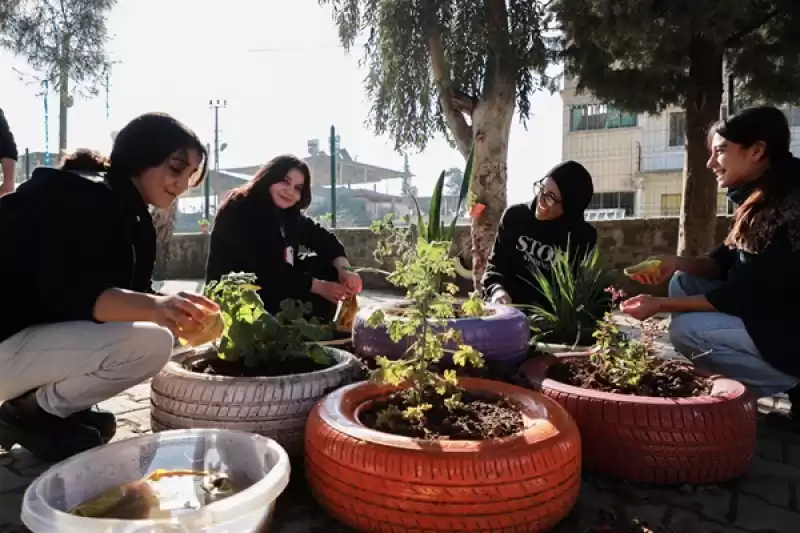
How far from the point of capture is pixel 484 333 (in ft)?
7.54

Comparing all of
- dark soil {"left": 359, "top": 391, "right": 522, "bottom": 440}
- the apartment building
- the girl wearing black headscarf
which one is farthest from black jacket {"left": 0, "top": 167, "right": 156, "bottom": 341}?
the apartment building

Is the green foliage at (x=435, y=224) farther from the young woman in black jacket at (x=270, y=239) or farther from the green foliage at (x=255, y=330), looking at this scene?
the green foliage at (x=255, y=330)

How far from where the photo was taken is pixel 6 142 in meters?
3.87

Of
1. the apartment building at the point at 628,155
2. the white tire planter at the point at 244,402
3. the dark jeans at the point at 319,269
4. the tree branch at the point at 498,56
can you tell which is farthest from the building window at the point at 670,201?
the white tire planter at the point at 244,402

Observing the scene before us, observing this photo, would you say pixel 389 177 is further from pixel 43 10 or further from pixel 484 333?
pixel 484 333

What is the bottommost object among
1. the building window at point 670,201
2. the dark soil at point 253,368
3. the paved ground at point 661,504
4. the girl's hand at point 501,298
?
the paved ground at point 661,504

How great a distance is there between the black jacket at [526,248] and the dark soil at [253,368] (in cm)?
135

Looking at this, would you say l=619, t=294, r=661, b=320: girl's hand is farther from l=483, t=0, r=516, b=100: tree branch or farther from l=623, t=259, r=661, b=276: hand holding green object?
l=483, t=0, r=516, b=100: tree branch

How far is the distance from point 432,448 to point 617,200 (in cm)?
1899

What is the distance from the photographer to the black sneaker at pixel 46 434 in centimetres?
200

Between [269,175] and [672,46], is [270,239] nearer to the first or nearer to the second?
[269,175]

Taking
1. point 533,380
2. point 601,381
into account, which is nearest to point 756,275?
point 601,381

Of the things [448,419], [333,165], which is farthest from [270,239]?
[333,165]

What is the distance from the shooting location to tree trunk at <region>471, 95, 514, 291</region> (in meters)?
6.26
